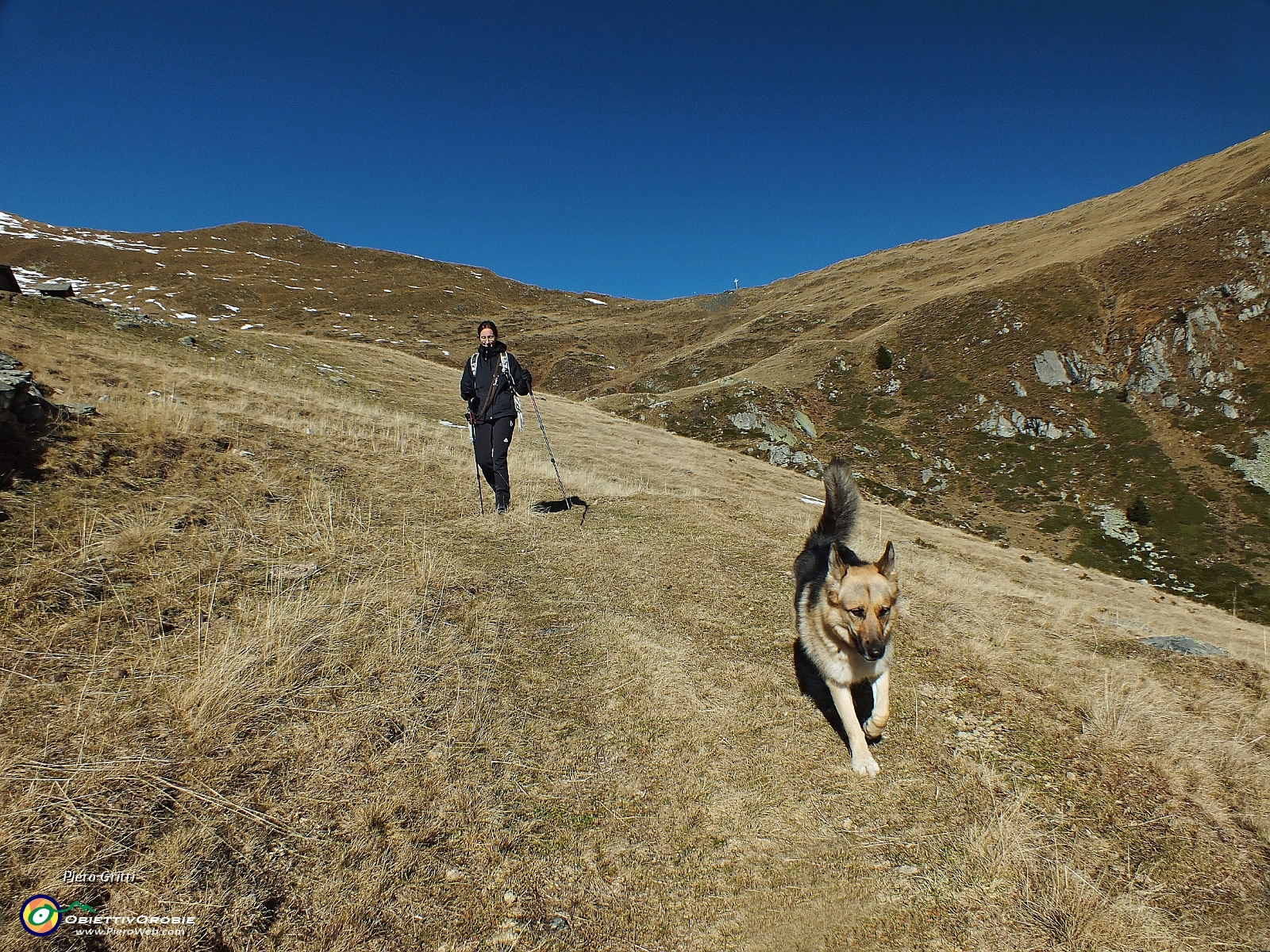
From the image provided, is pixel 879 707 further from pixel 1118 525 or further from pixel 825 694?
pixel 1118 525

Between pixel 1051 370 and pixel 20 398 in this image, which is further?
pixel 1051 370

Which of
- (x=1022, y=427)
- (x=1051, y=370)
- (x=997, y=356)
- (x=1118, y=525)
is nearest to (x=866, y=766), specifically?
(x=1118, y=525)

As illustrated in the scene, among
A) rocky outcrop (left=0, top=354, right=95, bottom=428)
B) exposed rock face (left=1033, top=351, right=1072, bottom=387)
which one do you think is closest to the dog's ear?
rocky outcrop (left=0, top=354, right=95, bottom=428)

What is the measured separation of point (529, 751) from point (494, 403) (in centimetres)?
728

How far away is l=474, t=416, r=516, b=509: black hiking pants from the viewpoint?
34.0 ft

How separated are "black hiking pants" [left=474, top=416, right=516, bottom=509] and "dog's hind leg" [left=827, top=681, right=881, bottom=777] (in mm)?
7198

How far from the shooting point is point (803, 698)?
18.5 feet

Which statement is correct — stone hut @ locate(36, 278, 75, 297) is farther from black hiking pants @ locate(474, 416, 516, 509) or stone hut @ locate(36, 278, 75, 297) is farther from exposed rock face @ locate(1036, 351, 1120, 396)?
exposed rock face @ locate(1036, 351, 1120, 396)

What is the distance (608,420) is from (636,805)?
31.6 m

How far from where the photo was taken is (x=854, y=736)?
4.74m

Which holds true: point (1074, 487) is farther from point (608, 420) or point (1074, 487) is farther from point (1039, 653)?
→ point (1039, 653)

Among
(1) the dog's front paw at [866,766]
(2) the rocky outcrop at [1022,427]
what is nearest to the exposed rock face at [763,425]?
(2) the rocky outcrop at [1022,427]

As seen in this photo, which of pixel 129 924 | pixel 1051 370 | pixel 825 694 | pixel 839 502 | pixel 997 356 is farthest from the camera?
pixel 997 356

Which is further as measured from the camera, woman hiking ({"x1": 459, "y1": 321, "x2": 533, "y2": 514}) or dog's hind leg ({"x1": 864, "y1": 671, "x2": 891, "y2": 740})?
woman hiking ({"x1": 459, "y1": 321, "x2": 533, "y2": 514})
